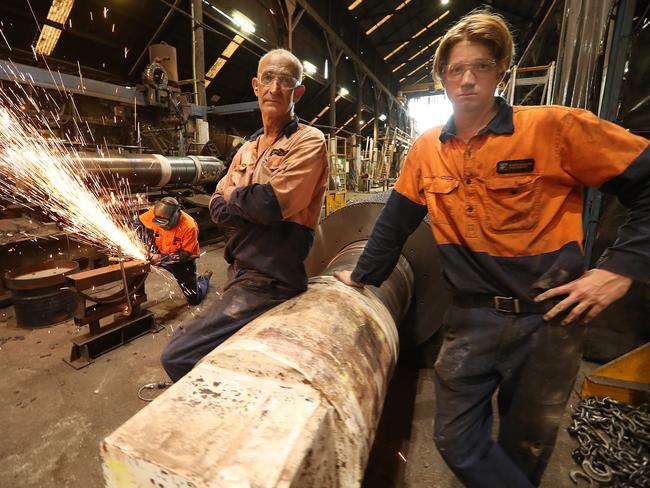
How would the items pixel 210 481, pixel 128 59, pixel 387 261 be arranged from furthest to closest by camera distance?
pixel 128 59
pixel 387 261
pixel 210 481

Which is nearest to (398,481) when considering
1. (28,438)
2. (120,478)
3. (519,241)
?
(519,241)

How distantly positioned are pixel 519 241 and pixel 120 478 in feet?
4.18

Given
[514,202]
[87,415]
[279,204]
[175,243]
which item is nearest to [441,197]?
[514,202]

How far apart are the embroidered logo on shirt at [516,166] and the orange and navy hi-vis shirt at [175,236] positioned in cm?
352

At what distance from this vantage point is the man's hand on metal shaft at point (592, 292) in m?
1.10

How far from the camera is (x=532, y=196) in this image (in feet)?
3.79

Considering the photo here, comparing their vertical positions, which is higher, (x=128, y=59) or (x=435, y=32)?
(x=435, y=32)

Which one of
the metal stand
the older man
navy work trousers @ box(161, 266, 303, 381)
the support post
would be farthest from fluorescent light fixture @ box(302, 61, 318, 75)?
navy work trousers @ box(161, 266, 303, 381)

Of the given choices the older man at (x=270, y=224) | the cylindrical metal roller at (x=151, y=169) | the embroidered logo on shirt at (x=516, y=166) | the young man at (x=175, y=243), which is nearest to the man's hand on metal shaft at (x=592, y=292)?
the embroidered logo on shirt at (x=516, y=166)

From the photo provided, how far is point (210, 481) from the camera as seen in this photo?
1.88ft

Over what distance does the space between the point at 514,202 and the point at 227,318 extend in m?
1.36

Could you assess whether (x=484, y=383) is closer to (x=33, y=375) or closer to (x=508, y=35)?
(x=508, y=35)

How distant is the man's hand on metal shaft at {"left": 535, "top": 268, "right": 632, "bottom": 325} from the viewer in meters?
1.10

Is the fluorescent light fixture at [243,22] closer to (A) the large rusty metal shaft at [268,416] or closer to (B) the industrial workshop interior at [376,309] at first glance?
(B) the industrial workshop interior at [376,309]
